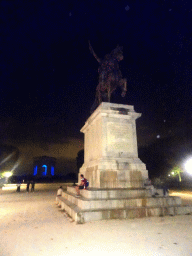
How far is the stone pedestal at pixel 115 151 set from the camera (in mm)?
9109

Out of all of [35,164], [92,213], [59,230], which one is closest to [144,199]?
[92,213]

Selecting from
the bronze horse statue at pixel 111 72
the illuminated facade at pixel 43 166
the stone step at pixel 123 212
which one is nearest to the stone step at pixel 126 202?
the stone step at pixel 123 212

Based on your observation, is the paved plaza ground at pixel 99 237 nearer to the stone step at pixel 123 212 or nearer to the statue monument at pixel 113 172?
the stone step at pixel 123 212

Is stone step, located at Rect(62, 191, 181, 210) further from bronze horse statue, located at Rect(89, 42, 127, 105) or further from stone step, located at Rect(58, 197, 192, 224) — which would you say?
bronze horse statue, located at Rect(89, 42, 127, 105)

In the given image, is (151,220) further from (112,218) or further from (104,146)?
(104,146)

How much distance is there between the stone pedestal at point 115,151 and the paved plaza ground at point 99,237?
247 cm

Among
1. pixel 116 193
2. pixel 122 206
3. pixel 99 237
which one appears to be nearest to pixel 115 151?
pixel 116 193

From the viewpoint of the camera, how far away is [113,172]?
9141 millimetres

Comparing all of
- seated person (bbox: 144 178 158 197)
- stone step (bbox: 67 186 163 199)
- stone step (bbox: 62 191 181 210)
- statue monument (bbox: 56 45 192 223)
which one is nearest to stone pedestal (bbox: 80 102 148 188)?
statue monument (bbox: 56 45 192 223)

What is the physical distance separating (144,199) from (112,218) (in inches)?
70.0

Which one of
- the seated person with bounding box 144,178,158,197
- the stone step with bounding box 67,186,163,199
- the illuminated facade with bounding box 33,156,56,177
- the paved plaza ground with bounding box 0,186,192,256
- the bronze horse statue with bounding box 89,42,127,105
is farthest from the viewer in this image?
the illuminated facade with bounding box 33,156,56,177

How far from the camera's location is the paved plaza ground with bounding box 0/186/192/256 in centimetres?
426

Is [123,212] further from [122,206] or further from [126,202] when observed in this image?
[126,202]

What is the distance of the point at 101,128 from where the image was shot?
9.97 metres
